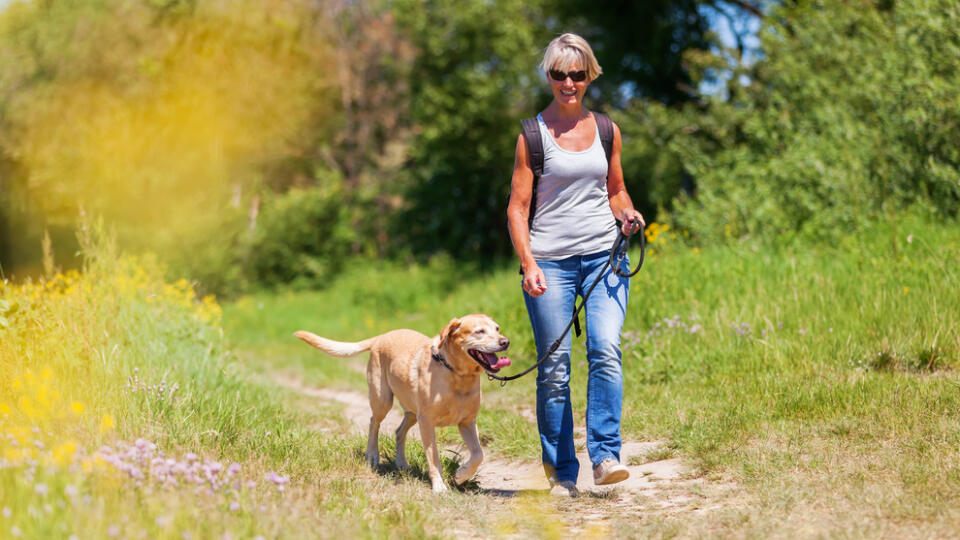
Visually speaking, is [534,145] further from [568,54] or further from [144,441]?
[144,441]

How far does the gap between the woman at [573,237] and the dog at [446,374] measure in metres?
0.31

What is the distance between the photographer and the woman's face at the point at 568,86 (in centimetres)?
452

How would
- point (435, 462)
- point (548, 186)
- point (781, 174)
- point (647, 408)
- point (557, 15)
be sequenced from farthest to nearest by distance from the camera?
point (557, 15)
point (781, 174)
point (647, 408)
point (435, 462)
point (548, 186)

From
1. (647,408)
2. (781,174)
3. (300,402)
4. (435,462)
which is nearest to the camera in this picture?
(435,462)

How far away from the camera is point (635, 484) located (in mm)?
4965

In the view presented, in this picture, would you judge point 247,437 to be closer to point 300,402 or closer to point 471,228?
point 300,402

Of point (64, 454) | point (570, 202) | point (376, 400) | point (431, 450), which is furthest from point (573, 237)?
point (64, 454)

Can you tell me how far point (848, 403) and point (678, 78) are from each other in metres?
14.0

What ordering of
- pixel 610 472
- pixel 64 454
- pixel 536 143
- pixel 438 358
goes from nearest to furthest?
pixel 64 454 → pixel 610 472 → pixel 536 143 → pixel 438 358

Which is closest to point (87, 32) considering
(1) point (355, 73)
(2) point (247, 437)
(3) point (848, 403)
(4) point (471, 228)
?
(1) point (355, 73)

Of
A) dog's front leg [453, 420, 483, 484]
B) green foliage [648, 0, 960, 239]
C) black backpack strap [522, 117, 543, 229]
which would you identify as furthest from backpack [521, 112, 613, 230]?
green foliage [648, 0, 960, 239]

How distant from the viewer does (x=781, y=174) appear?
1142 centimetres

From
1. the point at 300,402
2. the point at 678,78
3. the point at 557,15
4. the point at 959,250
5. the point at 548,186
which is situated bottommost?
the point at 300,402

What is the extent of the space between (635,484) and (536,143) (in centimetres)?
201
